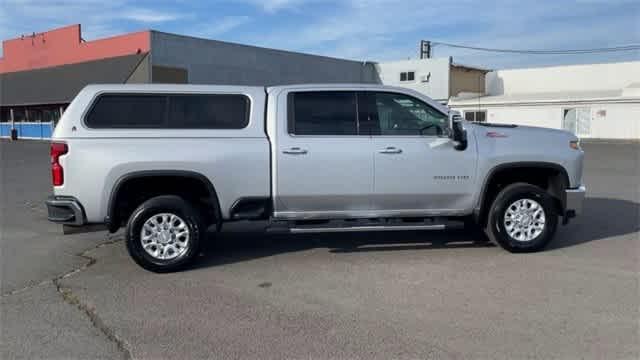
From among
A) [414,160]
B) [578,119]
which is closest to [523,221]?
[414,160]

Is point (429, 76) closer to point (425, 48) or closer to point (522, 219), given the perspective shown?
point (425, 48)

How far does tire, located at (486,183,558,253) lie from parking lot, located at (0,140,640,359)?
187mm

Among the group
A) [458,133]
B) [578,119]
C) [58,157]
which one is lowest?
[58,157]

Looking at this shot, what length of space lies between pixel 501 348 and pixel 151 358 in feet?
8.18

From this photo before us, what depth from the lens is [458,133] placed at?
21.4 feet

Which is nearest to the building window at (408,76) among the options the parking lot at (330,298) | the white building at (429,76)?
the white building at (429,76)

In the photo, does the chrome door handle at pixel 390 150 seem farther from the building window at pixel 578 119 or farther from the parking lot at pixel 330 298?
the building window at pixel 578 119

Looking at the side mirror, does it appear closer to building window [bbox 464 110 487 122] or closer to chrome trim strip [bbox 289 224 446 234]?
chrome trim strip [bbox 289 224 446 234]

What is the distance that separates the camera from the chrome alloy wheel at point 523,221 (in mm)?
6770

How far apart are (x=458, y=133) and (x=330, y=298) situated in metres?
2.57

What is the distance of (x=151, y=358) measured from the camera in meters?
3.99

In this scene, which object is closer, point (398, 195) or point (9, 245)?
point (398, 195)

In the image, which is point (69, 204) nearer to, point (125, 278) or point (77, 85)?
point (125, 278)

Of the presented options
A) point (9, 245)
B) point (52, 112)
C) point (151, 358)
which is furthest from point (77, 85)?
point (151, 358)
